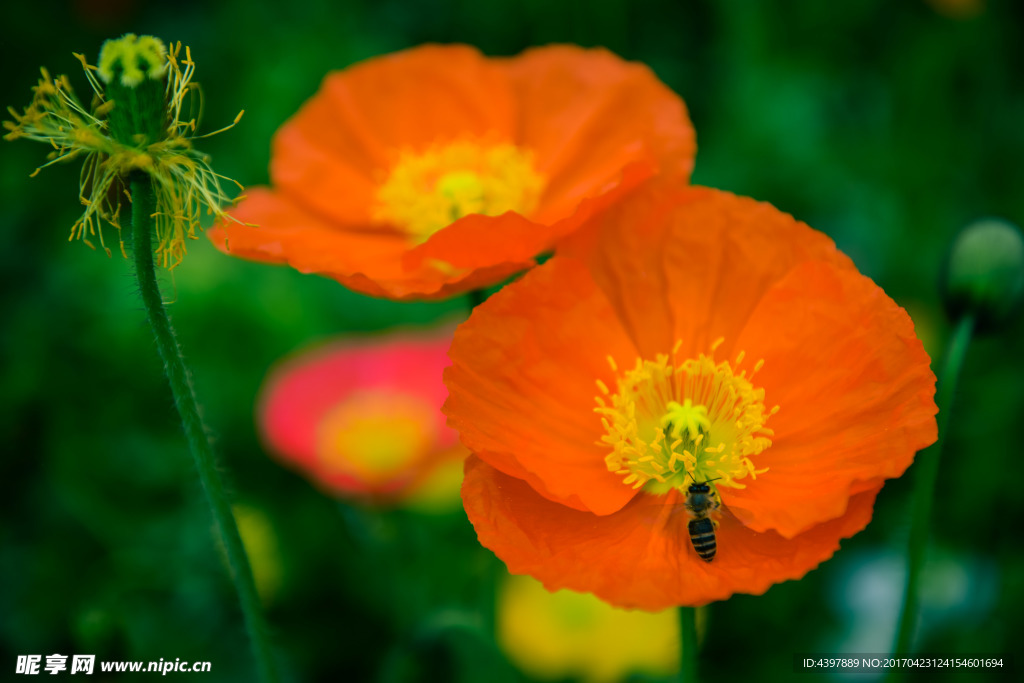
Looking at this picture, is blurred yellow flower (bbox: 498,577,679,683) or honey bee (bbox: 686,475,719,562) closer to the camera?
honey bee (bbox: 686,475,719,562)

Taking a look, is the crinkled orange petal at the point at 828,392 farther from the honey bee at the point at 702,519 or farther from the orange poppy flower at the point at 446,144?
the orange poppy flower at the point at 446,144

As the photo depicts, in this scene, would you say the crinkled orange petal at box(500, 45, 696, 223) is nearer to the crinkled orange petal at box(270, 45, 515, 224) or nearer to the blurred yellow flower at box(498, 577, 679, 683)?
the crinkled orange petal at box(270, 45, 515, 224)

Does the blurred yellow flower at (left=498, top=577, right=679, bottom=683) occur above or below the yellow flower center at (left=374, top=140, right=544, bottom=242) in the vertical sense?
below

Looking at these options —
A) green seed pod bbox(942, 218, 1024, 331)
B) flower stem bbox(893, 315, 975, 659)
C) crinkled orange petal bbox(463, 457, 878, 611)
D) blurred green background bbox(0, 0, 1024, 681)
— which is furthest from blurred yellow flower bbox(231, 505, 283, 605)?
green seed pod bbox(942, 218, 1024, 331)

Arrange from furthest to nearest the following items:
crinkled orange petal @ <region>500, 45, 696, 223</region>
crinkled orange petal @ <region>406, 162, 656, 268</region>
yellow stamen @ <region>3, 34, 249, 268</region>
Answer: crinkled orange petal @ <region>500, 45, 696, 223</region> < crinkled orange petal @ <region>406, 162, 656, 268</region> < yellow stamen @ <region>3, 34, 249, 268</region>

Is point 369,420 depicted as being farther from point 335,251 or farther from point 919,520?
point 919,520

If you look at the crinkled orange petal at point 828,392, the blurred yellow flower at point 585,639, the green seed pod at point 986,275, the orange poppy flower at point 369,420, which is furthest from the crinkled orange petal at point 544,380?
the blurred yellow flower at point 585,639
